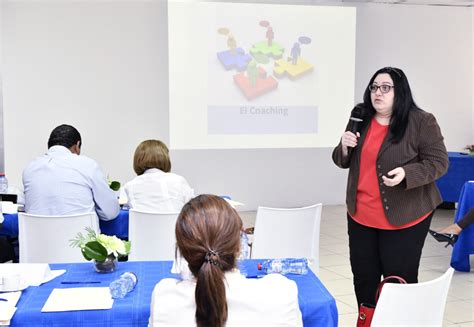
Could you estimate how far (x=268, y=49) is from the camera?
23.4 feet

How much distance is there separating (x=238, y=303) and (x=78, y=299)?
2.39ft

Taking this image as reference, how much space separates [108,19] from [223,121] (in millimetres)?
1894

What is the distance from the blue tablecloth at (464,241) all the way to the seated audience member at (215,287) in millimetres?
3767

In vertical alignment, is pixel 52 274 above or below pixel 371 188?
below

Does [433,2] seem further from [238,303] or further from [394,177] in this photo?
[238,303]

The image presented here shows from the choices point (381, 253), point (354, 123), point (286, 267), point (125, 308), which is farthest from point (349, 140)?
point (125, 308)

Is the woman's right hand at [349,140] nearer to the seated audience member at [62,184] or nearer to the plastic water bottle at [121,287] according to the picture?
the plastic water bottle at [121,287]

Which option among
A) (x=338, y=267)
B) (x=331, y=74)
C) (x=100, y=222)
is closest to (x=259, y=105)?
(x=331, y=74)

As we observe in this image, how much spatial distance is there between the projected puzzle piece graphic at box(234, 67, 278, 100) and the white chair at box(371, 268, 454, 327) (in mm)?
5293

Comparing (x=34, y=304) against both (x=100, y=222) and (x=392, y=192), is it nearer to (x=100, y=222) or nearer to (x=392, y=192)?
(x=392, y=192)

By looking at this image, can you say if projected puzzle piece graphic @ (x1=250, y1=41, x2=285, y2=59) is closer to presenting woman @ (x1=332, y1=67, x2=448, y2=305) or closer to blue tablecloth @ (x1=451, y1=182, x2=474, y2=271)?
blue tablecloth @ (x1=451, y1=182, x2=474, y2=271)

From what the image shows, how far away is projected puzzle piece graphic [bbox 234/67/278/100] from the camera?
23.5ft

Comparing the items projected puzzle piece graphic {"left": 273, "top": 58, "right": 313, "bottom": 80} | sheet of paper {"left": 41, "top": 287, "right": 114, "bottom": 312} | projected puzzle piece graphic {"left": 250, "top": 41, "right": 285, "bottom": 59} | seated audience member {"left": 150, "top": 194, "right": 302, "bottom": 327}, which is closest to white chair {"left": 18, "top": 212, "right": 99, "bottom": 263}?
sheet of paper {"left": 41, "top": 287, "right": 114, "bottom": 312}

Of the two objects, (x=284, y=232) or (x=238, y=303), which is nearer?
(x=238, y=303)
